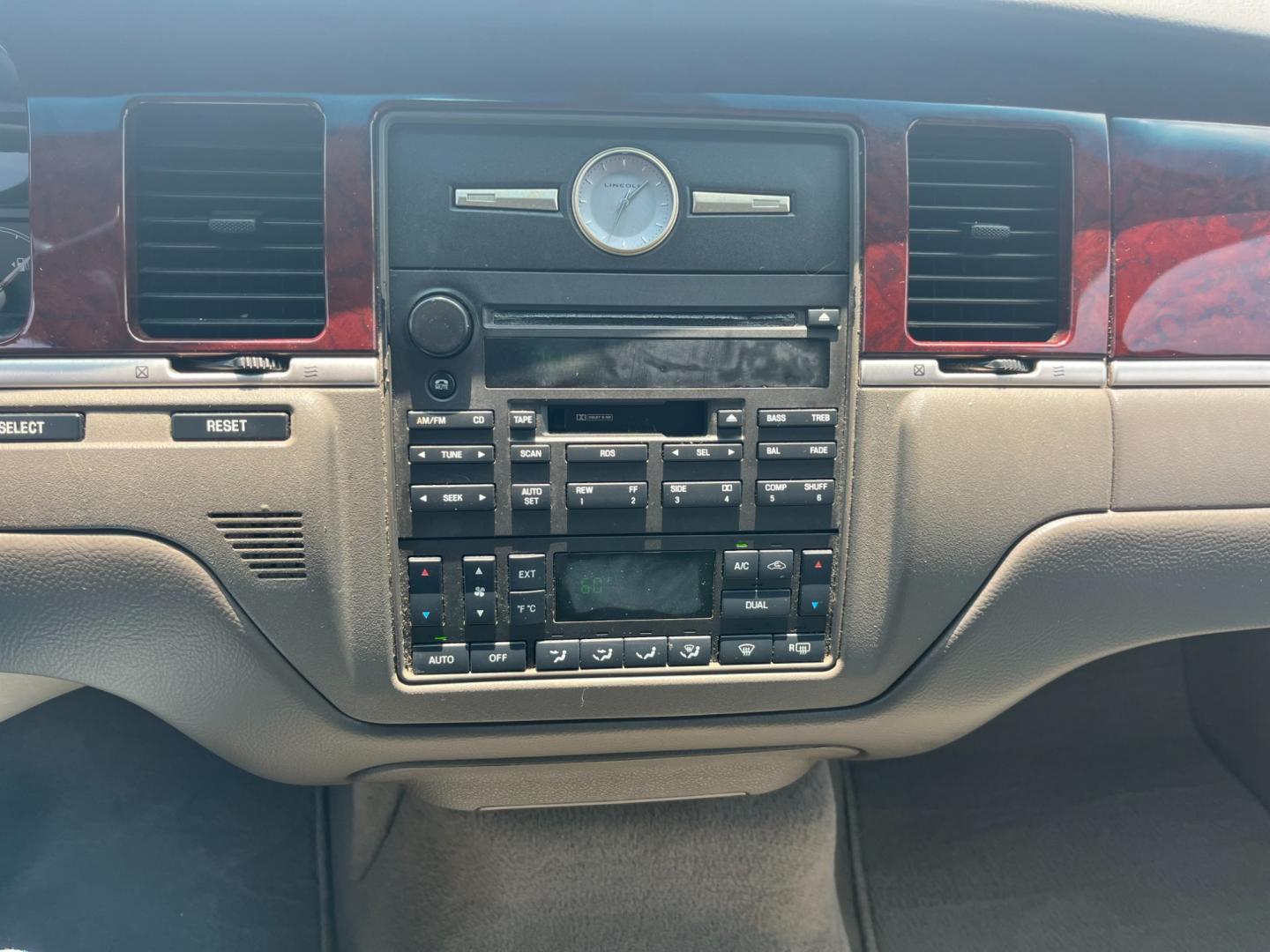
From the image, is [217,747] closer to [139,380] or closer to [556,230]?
[139,380]

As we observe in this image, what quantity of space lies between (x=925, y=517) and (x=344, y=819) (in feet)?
4.66

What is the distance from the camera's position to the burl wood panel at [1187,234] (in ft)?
4.99

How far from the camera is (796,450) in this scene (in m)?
1.46

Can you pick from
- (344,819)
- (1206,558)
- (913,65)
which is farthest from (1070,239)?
(344,819)

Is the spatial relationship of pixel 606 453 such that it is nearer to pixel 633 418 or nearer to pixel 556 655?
pixel 633 418

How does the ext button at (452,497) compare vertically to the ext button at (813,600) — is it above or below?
above

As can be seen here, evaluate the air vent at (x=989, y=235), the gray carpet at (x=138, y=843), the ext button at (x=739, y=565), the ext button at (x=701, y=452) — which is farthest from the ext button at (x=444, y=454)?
the gray carpet at (x=138, y=843)

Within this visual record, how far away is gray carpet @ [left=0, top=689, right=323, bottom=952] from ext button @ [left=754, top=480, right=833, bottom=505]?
4.61ft

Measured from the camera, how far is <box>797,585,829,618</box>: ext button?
4.97ft

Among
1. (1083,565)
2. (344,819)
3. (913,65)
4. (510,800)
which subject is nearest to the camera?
(913,65)

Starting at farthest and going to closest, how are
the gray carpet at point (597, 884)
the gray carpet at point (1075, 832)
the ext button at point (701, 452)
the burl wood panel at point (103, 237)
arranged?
1. the gray carpet at point (1075, 832)
2. the gray carpet at point (597, 884)
3. the ext button at point (701, 452)
4. the burl wood panel at point (103, 237)

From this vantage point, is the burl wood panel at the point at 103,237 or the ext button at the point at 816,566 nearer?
the burl wood panel at the point at 103,237

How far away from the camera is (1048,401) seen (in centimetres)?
151

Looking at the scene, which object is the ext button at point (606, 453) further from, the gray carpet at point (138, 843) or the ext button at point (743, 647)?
the gray carpet at point (138, 843)
